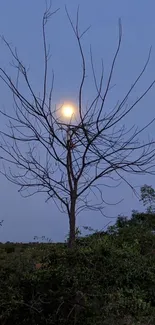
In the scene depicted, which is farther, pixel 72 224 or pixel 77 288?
pixel 72 224

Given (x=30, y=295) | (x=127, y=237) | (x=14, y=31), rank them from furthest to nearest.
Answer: (x=127, y=237)
(x=14, y=31)
(x=30, y=295)

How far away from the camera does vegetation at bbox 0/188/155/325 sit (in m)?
5.04

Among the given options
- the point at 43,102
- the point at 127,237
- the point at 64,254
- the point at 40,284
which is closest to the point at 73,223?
the point at 64,254

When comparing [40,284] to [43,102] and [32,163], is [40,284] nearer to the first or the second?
[32,163]

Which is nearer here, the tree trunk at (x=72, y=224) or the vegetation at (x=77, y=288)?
the vegetation at (x=77, y=288)

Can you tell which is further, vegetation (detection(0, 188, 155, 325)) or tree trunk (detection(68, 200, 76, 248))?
tree trunk (detection(68, 200, 76, 248))

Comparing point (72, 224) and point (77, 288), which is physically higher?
point (72, 224)

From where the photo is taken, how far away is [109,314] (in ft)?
16.2

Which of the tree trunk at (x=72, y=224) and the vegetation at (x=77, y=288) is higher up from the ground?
A: the tree trunk at (x=72, y=224)

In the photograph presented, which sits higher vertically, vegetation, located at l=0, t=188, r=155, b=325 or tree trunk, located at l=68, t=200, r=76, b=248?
tree trunk, located at l=68, t=200, r=76, b=248

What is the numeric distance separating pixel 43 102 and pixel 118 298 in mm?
2227

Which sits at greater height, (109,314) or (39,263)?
(39,263)

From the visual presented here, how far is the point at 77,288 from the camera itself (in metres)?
5.12

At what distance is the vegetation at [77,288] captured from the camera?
16.5ft
